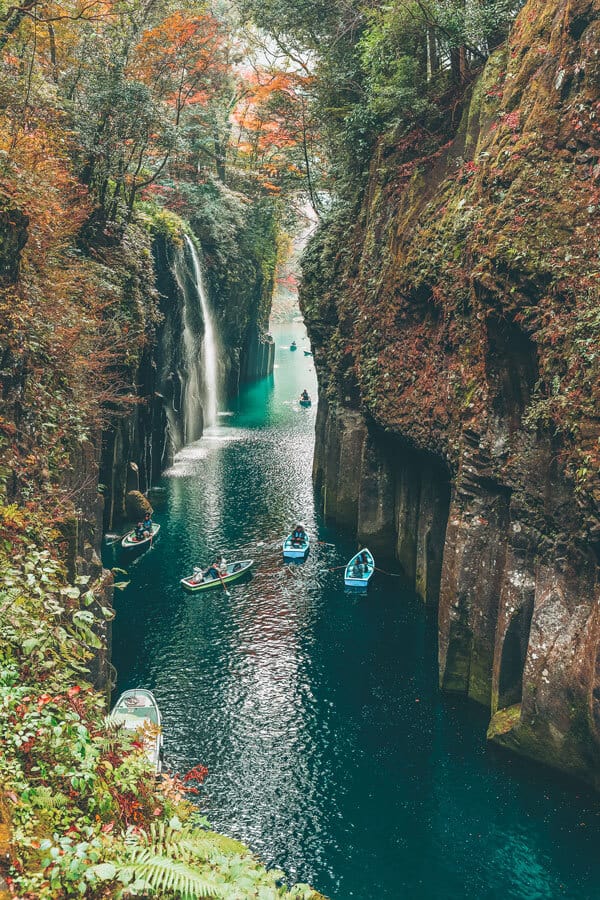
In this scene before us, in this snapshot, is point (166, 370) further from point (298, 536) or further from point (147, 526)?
point (298, 536)

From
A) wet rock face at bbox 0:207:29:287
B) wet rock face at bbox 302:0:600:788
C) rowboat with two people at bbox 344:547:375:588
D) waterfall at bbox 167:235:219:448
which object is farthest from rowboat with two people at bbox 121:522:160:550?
wet rock face at bbox 0:207:29:287

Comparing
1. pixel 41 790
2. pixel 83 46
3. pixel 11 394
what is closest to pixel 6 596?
pixel 41 790

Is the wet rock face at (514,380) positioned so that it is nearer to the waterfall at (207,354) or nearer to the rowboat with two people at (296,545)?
the rowboat with two people at (296,545)

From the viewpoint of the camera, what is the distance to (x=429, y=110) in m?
27.2

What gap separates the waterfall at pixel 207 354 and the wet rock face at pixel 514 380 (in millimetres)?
27749

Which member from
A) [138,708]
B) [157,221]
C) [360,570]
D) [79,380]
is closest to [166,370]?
[157,221]

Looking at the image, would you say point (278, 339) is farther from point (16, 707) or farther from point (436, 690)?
point (16, 707)

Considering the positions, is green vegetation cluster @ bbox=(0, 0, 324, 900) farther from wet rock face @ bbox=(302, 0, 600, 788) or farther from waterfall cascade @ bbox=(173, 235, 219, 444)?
wet rock face @ bbox=(302, 0, 600, 788)

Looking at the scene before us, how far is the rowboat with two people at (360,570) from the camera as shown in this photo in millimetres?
28281

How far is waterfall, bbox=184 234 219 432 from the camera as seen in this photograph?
172ft

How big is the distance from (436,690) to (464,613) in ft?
8.84

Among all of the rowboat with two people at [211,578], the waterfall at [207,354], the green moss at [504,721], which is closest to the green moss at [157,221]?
the waterfall at [207,354]

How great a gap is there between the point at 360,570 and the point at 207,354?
35.7 metres

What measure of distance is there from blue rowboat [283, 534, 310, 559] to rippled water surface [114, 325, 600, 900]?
682 millimetres
